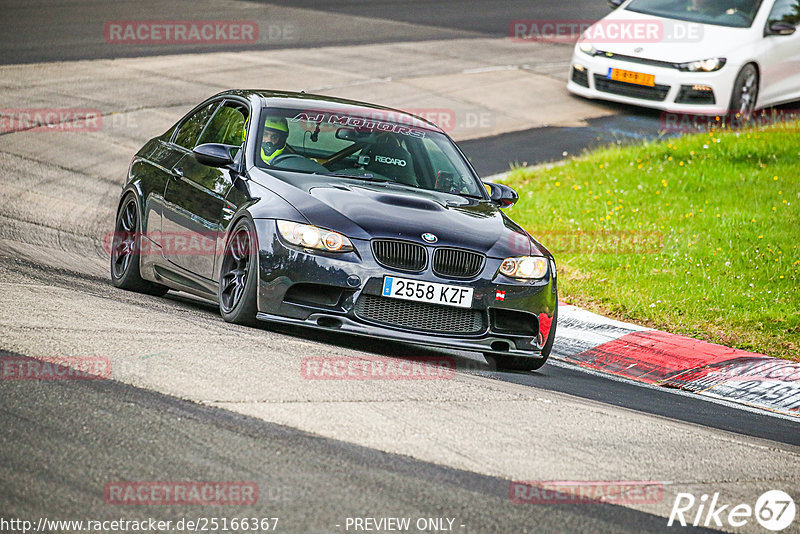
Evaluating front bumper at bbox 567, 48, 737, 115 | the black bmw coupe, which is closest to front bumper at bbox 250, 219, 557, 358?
the black bmw coupe

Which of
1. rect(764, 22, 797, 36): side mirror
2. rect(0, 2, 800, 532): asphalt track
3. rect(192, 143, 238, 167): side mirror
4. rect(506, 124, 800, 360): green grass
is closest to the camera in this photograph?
rect(0, 2, 800, 532): asphalt track

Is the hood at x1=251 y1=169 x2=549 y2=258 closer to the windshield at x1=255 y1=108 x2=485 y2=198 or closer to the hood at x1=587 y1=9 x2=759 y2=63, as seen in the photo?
the windshield at x1=255 y1=108 x2=485 y2=198

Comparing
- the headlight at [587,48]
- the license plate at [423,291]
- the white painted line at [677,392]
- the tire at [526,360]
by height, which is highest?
the headlight at [587,48]

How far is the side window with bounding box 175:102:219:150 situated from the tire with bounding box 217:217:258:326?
5.74 feet

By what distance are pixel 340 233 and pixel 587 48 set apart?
1208cm

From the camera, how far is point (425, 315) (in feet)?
24.0

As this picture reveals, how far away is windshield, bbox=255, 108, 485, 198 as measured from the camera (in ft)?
27.4

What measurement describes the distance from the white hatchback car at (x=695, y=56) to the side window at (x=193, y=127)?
32.2 ft

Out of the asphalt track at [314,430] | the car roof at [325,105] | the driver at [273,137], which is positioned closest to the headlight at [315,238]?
the asphalt track at [314,430]

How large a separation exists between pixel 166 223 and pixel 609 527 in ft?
16.6

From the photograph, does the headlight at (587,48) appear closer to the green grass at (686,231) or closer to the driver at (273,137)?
the green grass at (686,231)

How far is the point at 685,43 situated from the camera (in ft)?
58.6

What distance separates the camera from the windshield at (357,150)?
8.35m

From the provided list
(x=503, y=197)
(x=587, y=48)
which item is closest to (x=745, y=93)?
(x=587, y=48)
